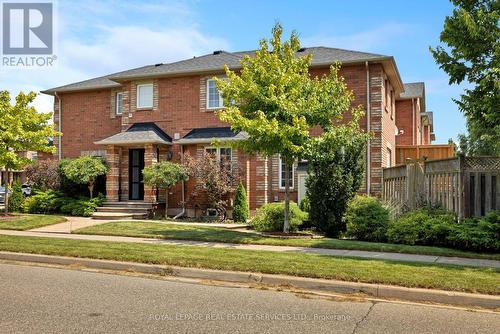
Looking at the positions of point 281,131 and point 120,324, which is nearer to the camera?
point 120,324

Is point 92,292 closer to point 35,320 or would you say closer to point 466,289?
point 35,320

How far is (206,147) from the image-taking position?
2112 cm

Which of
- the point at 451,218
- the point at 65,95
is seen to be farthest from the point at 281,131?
the point at 65,95

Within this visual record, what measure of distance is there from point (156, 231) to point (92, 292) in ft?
24.1

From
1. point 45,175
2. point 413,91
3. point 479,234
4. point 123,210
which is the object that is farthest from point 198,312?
point 413,91

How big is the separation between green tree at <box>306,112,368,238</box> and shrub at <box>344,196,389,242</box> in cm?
73

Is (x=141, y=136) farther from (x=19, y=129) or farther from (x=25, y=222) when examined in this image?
(x=25, y=222)

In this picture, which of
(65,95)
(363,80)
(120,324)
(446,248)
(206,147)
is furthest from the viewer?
Answer: (65,95)

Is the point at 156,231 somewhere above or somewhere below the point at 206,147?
below

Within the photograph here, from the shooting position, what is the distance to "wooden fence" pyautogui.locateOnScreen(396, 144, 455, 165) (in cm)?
2284

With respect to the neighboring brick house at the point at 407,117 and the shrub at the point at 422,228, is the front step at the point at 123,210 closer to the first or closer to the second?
the shrub at the point at 422,228

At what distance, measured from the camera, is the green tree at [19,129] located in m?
17.5

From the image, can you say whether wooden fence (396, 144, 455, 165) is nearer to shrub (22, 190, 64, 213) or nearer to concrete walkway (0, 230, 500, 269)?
concrete walkway (0, 230, 500, 269)

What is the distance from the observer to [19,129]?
17.5 m
